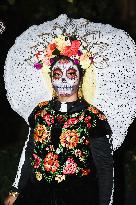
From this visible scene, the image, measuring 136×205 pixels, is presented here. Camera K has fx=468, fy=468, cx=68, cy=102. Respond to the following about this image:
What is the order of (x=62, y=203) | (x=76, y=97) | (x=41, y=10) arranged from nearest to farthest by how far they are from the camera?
(x=62, y=203) → (x=76, y=97) → (x=41, y=10)

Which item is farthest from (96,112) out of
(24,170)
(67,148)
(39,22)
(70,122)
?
(39,22)

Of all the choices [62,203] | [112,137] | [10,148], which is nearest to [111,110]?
[112,137]

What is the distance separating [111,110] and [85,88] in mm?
275

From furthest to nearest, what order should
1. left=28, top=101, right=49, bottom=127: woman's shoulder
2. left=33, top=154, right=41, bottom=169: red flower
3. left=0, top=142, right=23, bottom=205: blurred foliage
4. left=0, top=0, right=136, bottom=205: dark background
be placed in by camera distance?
left=0, top=0, right=136, bottom=205: dark background < left=0, top=142, right=23, bottom=205: blurred foliage < left=28, top=101, right=49, bottom=127: woman's shoulder < left=33, top=154, right=41, bottom=169: red flower

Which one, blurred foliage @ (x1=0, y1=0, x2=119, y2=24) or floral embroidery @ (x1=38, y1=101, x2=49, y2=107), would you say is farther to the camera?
blurred foliage @ (x1=0, y1=0, x2=119, y2=24)

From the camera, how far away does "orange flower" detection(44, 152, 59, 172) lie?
3.52 m

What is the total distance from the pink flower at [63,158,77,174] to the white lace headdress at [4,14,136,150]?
0.43 metres

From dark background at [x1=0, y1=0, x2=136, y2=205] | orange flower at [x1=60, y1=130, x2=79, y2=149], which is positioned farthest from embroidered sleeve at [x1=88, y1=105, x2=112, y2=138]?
dark background at [x1=0, y1=0, x2=136, y2=205]

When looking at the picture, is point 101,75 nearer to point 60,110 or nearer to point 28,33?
point 60,110

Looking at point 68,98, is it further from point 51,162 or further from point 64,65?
point 51,162

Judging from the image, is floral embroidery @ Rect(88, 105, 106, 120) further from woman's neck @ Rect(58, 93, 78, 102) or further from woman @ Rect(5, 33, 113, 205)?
woman's neck @ Rect(58, 93, 78, 102)

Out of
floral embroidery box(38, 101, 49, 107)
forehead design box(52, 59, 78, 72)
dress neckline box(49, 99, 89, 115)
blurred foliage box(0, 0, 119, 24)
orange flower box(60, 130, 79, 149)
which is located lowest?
orange flower box(60, 130, 79, 149)

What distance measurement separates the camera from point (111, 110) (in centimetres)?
376

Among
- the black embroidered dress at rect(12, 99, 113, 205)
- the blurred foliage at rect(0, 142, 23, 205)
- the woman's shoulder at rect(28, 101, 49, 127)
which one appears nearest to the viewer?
the black embroidered dress at rect(12, 99, 113, 205)
